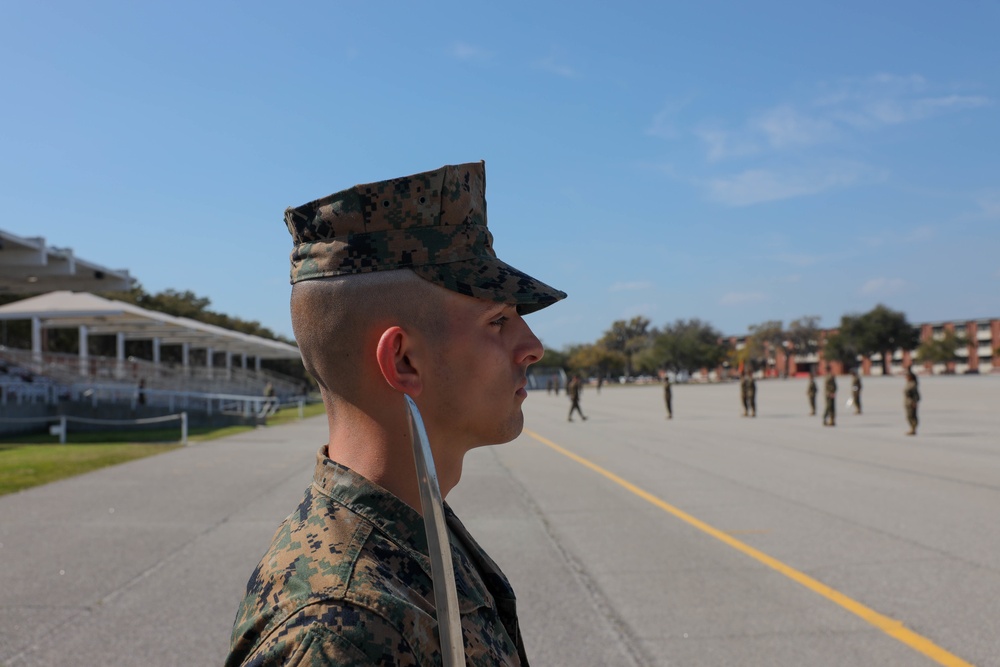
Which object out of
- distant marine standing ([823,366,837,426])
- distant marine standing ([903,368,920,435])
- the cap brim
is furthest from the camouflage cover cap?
distant marine standing ([823,366,837,426])

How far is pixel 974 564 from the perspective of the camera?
7.56 meters

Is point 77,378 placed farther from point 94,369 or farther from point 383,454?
point 383,454

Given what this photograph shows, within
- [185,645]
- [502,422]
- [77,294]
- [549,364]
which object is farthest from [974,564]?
[549,364]

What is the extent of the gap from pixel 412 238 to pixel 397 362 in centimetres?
20

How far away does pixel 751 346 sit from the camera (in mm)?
163625

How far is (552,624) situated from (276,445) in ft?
58.0

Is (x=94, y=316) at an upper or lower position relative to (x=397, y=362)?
upper

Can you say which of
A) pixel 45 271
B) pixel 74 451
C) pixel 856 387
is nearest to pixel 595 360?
pixel 856 387

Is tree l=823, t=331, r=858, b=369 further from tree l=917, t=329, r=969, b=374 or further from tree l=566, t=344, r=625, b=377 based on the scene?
tree l=566, t=344, r=625, b=377

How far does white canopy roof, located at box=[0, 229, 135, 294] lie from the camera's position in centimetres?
2869

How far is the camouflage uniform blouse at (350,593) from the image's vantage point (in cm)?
119

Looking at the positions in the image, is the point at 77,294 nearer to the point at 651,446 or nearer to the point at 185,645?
the point at 651,446

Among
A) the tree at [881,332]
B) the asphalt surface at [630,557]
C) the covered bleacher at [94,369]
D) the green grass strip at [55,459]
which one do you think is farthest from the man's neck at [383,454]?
the tree at [881,332]

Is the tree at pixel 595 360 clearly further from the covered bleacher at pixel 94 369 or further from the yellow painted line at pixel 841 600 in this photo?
the yellow painted line at pixel 841 600
